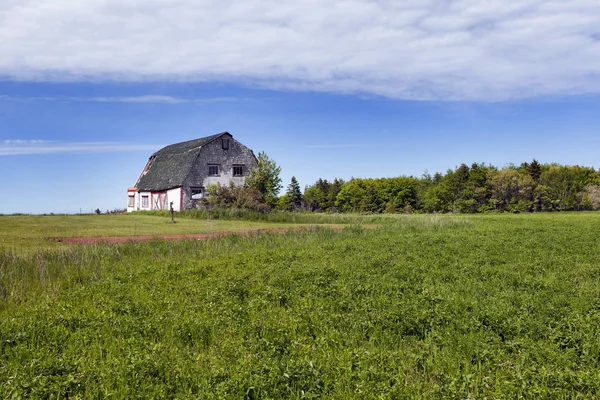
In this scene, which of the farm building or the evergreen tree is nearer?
the farm building

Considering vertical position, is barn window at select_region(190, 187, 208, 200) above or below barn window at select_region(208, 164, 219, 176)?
below

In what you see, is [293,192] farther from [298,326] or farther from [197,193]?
[298,326]

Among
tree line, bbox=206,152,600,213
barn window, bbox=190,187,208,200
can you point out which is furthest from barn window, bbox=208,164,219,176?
tree line, bbox=206,152,600,213

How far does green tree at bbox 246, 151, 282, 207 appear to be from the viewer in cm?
4778

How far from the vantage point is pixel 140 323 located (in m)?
7.95

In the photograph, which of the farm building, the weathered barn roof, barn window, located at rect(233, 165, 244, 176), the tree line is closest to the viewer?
the farm building

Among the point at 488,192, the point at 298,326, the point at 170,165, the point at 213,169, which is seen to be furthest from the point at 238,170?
the point at 298,326

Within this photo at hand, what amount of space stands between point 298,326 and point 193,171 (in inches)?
1565

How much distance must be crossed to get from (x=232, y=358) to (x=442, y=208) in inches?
2295

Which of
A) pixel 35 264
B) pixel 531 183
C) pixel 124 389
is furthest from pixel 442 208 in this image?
pixel 124 389

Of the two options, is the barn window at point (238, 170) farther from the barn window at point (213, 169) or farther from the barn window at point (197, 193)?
the barn window at point (197, 193)

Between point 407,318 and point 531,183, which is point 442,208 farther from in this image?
point 407,318

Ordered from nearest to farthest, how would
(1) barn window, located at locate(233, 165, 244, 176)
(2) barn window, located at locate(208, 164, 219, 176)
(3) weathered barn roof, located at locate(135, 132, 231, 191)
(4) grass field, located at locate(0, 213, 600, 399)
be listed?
(4) grass field, located at locate(0, 213, 600, 399) < (3) weathered barn roof, located at locate(135, 132, 231, 191) < (2) barn window, located at locate(208, 164, 219, 176) < (1) barn window, located at locate(233, 165, 244, 176)

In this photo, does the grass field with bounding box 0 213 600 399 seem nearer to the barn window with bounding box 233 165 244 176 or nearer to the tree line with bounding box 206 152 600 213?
the barn window with bounding box 233 165 244 176
